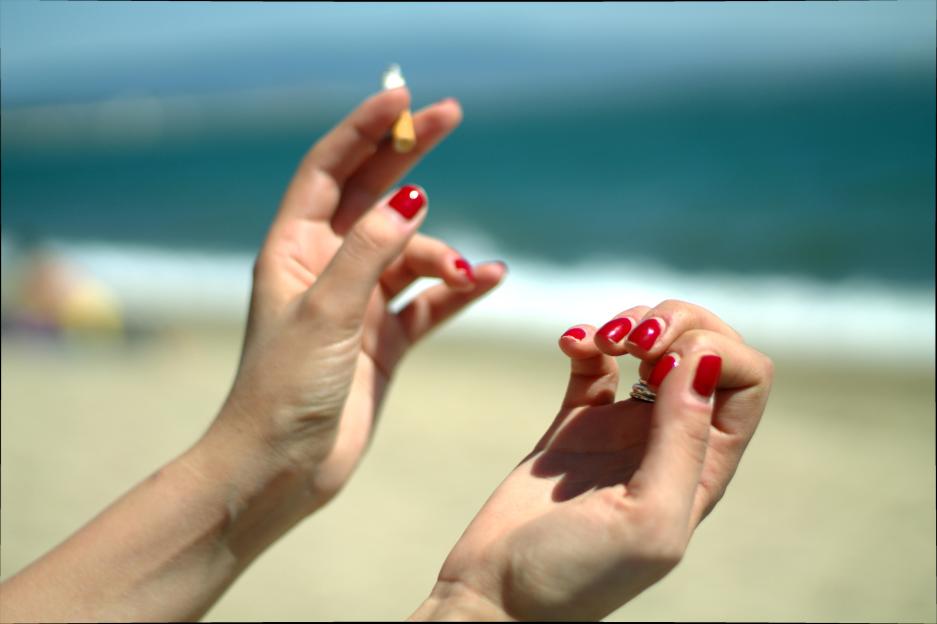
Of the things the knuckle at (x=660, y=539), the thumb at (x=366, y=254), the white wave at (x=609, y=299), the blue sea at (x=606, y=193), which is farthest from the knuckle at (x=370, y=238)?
the white wave at (x=609, y=299)

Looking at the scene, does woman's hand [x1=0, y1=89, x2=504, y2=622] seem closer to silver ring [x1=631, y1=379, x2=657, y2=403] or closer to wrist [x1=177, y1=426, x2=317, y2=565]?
wrist [x1=177, y1=426, x2=317, y2=565]

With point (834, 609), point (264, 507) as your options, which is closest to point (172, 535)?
point (264, 507)

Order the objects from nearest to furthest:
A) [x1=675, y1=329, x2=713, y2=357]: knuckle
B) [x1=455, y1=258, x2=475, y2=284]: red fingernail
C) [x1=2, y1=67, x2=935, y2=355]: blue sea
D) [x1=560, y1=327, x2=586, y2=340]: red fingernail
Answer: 1. [x1=675, y1=329, x2=713, y2=357]: knuckle
2. [x1=560, y1=327, x2=586, y2=340]: red fingernail
3. [x1=455, y1=258, x2=475, y2=284]: red fingernail
4. [x1=2, y1=67, x2=935, y2=355]: blue sea

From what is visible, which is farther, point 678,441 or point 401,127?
Result: point 401,127

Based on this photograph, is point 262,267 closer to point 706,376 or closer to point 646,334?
point 646,334

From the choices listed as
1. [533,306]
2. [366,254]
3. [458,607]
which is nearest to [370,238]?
[366,254]

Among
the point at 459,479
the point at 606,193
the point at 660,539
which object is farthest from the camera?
the point at 606,193

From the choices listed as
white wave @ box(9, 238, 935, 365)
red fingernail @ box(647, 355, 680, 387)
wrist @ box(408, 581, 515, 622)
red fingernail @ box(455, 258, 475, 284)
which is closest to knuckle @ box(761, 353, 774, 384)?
red fingernail @ box(647, 355, 680, 387)
